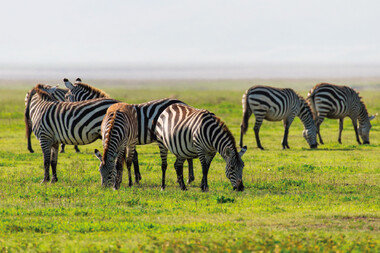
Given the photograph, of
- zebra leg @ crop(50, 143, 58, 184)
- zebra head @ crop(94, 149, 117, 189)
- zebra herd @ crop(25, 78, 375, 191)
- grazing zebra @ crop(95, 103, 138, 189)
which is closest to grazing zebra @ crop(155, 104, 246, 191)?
zebra herd @ crop(25, 78, 375, 191)

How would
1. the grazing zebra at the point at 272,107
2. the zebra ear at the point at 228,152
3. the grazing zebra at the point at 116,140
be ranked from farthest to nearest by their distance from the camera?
1. the grazing zebra at the point at 272,107
2. the grazing zebra at the point at 116,140
3. the zebra ear at the point at 228,152

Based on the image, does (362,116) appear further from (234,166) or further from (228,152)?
(228,152)

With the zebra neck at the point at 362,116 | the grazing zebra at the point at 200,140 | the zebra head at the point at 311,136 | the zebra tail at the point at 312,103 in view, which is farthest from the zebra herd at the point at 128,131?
the zebra neck at the point at 362,116

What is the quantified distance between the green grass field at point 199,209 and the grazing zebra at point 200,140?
0.61 metres

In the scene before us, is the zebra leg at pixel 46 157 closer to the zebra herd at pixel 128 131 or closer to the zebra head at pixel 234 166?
the zebra herd at pixel 128 131

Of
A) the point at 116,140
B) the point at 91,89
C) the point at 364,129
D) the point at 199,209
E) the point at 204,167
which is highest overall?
the point at 91,89

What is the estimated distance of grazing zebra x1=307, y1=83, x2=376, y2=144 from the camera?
2516cm

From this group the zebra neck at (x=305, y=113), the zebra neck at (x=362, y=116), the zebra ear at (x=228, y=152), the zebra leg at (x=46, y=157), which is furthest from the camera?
the zebra neck at (x=362, y=116)

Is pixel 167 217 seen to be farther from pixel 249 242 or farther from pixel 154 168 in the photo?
pixel 154 168

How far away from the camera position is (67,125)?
1438 cm

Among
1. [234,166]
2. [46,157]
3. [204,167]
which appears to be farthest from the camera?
[46,157]

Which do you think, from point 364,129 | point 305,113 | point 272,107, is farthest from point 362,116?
point 272,107

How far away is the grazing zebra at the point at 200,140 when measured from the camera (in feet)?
40.7

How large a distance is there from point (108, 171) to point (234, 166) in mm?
3108
